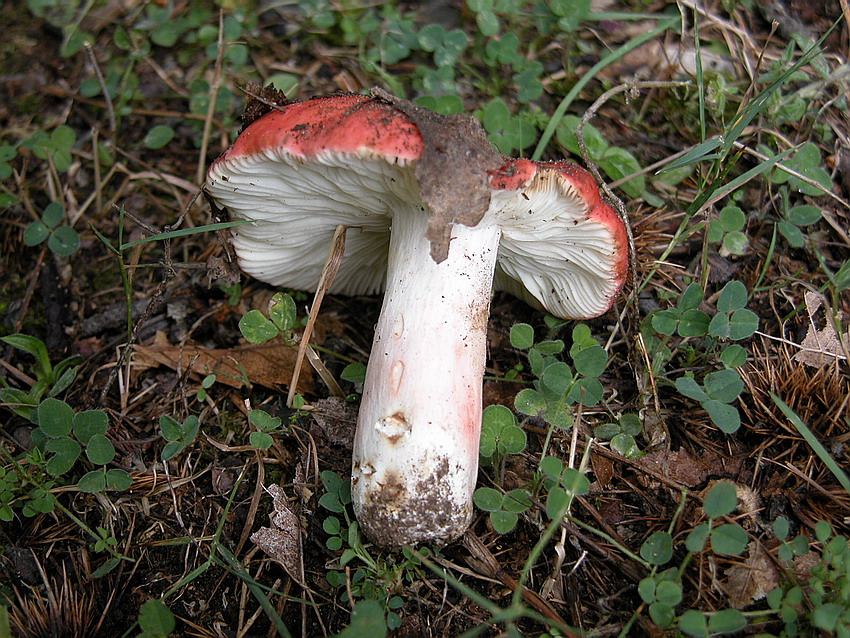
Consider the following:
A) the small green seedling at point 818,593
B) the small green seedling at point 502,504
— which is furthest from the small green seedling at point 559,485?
the small green seedling at point 818,593

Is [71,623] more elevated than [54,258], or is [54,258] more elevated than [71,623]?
[54,258]

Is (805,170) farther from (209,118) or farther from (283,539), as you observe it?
(209,118)

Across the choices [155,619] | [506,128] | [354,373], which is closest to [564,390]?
[354,373]

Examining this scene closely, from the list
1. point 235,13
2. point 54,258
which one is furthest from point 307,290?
point 235,13

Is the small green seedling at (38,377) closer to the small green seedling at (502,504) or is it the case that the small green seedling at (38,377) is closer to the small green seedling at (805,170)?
the small green seedling at (502,504)

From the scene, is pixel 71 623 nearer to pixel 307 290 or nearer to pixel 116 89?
pixel 307 290

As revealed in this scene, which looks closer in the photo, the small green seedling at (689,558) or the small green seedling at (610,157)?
the small green seedling at (689,558)

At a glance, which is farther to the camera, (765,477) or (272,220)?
(272,220)
